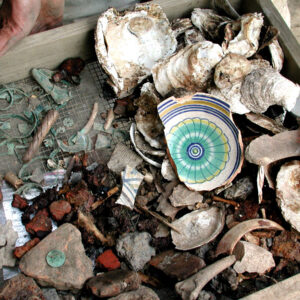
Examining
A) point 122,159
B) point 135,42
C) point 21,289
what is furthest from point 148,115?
point 21,289

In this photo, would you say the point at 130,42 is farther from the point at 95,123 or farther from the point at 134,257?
the point at 134,257

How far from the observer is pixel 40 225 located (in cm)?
219

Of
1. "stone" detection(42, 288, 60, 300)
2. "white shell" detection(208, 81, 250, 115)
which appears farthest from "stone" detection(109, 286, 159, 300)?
"white shell" detection(208, 81, 250, 115)

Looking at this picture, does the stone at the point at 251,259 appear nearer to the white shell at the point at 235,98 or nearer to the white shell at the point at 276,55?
the white shell at the point at 235,98

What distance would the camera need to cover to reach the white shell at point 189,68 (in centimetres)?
234

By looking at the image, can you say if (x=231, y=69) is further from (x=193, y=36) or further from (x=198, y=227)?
(x=198, y=227)

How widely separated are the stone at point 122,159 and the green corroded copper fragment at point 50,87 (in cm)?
51

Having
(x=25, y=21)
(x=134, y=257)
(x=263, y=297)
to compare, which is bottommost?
(x=263, y=297)

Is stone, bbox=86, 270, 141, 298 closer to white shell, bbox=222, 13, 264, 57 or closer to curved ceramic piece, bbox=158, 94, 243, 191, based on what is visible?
curved ceramic piece, bbox=158, 94, 243, 191

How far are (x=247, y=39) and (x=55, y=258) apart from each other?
1654 mm

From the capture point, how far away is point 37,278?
6.59 feet

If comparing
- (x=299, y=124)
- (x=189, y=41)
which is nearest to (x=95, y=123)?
(x=189, y=41)

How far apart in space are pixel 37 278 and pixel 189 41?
167cm

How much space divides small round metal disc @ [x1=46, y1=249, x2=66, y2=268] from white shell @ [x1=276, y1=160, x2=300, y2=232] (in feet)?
3.94
